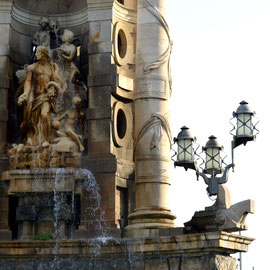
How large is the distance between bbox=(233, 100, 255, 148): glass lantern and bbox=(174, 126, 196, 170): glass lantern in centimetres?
116

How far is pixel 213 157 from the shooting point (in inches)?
850

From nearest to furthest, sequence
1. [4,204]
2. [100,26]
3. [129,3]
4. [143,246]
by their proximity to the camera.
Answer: [143,246] → [4,204] → [100,26] → [129,3]

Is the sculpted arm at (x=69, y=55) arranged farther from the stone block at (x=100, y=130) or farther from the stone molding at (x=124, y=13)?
the stone block at (x=100, y=130)

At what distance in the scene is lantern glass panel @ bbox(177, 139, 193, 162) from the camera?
854 inches

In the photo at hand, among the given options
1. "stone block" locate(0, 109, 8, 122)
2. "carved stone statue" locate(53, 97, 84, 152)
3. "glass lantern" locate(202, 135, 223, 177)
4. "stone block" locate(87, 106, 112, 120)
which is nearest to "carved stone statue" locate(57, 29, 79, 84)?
"carved stone statue" locate(53, 97, 84, 152)

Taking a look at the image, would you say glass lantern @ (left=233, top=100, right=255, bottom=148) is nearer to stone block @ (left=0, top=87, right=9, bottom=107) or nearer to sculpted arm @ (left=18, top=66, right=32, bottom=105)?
sculpted arm @ (left=18, top=66, right=32, bottom=105)

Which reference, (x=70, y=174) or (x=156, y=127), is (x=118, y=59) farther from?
(x=70, y=174)

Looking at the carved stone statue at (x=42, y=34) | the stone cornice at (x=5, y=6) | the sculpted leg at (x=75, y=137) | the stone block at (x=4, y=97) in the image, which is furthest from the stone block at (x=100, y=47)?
the stone cornice at (x=5, y=6)

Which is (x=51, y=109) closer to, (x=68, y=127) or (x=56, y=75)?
(x=68, y=127)

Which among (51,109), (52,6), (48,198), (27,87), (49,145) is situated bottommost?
(48,198)

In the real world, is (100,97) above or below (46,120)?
above

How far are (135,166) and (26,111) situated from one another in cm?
349

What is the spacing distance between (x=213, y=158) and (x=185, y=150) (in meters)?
0.74

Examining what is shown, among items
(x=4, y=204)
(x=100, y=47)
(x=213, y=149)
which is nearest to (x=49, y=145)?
(x=4, y=204)
